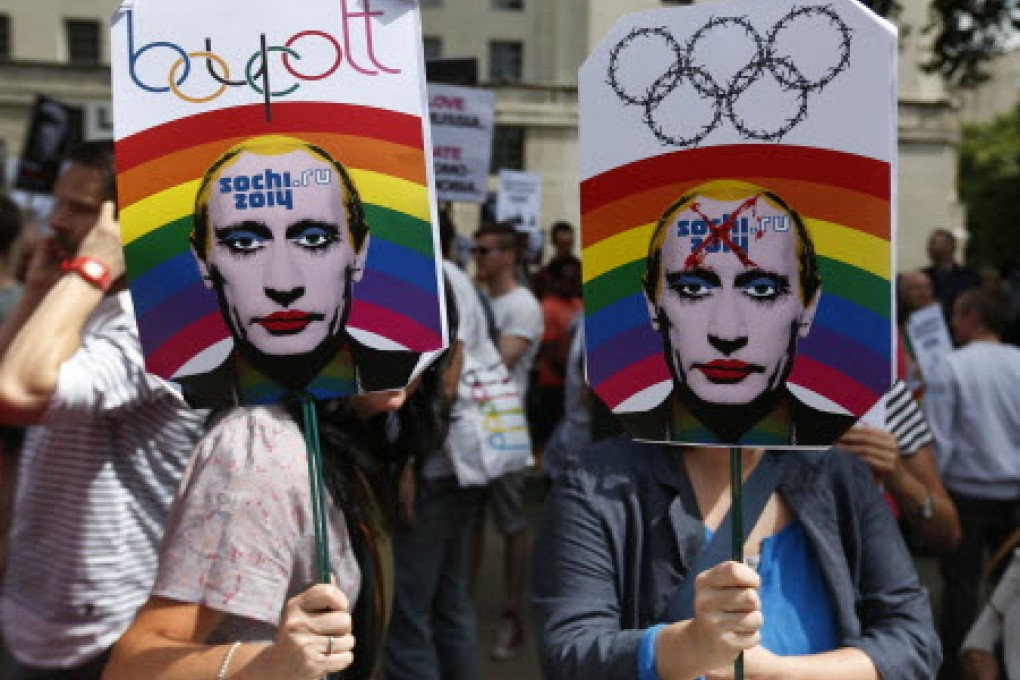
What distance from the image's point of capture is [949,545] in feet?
10.3

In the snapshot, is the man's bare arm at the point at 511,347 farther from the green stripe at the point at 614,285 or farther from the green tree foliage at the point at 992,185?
the green tree foliage at the point at 992,185

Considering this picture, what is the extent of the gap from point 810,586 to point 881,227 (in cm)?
62

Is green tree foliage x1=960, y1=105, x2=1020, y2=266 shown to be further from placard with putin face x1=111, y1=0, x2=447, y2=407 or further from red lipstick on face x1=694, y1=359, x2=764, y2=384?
placard with putin face x1=111, y1=0, x2=447, y2=407

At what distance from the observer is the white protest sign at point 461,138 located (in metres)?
6.00

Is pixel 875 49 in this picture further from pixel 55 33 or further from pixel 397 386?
pixel 55 33

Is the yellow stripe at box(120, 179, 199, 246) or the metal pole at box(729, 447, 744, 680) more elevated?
the yellow stripe at box(120, 179, 199, 246)

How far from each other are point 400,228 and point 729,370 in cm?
50

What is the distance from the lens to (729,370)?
5.90 ft

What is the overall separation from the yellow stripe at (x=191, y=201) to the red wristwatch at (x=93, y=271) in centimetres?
88

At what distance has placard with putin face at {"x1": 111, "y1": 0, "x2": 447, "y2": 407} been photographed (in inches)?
69.7

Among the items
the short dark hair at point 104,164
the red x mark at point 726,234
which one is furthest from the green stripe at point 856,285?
the short dark hair at point 104,164

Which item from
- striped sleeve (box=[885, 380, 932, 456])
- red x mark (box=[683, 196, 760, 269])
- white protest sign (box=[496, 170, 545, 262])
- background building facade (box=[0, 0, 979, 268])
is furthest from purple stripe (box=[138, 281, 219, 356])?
background building facade (box=[0, 0, 979, 268])

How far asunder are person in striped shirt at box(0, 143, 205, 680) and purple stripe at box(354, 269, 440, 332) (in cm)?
95

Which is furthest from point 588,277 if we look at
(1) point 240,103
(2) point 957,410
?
(2) point 957,410
